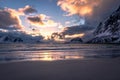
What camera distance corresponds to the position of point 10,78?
10.5 m

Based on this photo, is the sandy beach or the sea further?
the sea

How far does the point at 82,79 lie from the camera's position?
33.4 feet

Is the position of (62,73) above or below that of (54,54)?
below

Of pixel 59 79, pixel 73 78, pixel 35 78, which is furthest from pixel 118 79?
pixel 35 78

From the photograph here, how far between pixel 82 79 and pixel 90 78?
46cm

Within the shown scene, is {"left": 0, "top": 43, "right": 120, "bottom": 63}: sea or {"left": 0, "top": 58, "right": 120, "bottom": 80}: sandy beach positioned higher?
{"left": 0, "top": 43, "right": 120, "bottom": 63}: sea

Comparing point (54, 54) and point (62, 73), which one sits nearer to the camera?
point (62, 73)

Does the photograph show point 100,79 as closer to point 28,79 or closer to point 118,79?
point 118,79

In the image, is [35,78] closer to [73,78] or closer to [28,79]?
[28,79]

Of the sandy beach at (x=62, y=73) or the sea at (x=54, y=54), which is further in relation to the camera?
the sea at (x=54, y=54)

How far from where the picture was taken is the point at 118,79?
9930 millimetres

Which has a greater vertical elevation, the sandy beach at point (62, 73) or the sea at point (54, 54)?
the sea at point (54, 54)

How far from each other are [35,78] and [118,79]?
13.7ft

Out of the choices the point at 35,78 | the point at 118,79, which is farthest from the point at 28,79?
the point at 118,79
